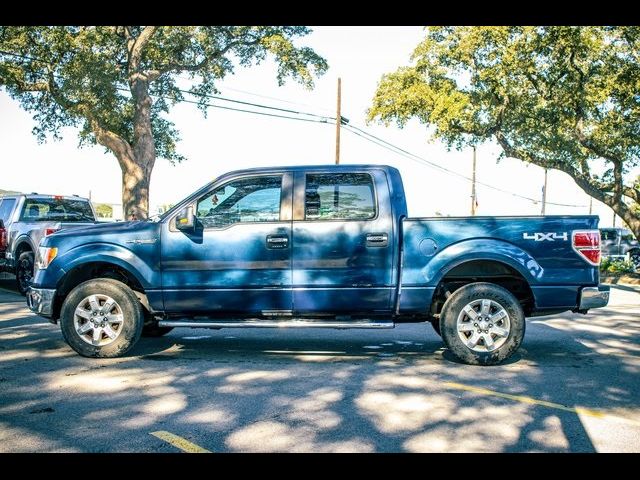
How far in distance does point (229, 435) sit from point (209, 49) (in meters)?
23.9

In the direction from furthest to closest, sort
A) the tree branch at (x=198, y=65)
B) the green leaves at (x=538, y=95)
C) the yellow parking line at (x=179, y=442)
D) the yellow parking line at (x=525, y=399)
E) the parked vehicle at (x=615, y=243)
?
the parked vehicle at (x=615, y=243), the tree branch at (x=198, y=65), the green leaves at (x=538, y=95), the yellow parking line at (x=525, y=399), the yellow parking line at (x=179, y=442)

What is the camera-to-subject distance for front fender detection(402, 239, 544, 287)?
6.25 m

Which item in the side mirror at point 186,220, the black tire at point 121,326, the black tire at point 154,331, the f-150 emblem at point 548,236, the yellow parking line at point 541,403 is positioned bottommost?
the yellow parking line at point 541,403

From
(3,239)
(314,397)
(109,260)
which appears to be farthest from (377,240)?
(3,239)

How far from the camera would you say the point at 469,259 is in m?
6.26

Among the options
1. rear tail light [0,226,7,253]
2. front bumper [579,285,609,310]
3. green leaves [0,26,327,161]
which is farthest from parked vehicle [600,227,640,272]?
rear tail light [0,226,7,253]

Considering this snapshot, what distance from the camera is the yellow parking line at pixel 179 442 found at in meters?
3.72

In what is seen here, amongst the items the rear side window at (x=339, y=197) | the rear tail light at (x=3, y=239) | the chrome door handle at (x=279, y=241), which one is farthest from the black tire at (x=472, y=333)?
the rear tail light at (x=3, y=239)

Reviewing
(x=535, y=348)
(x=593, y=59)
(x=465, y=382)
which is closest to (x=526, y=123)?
(x=593, y=59)

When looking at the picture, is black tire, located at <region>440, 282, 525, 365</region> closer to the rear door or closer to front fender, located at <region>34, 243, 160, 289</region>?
the rear door

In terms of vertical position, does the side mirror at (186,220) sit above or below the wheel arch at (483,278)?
above

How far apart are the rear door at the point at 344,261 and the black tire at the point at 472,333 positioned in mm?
689

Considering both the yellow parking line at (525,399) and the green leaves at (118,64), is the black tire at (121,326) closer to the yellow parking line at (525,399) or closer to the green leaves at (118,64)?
the yellow parking line at (525,399)
